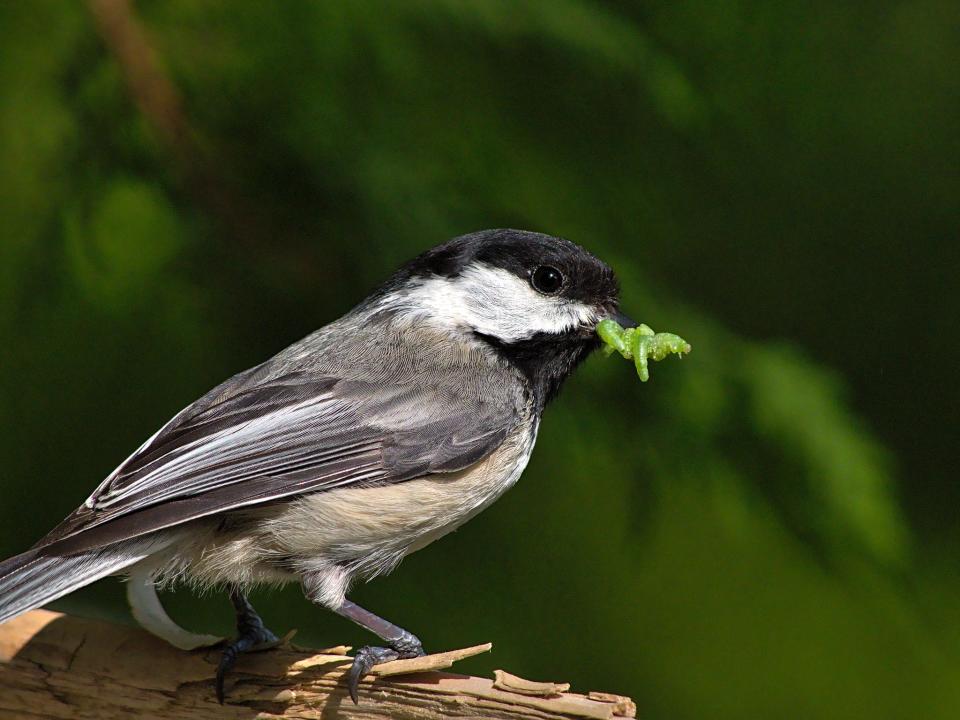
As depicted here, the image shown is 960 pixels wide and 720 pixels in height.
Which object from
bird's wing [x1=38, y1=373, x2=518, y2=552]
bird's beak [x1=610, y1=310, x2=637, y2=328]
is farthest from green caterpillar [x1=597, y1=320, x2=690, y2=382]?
bird's wing [x1=38, y1=373, x2=518, y2=552]

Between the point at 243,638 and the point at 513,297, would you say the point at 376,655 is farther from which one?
the point at 513,297

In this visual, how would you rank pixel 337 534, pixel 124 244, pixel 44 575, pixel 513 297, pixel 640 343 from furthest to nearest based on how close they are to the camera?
pixel 124 244 < pixel 513 297 < pixel 640 343 < pixel 337 534 < pixel 44 575

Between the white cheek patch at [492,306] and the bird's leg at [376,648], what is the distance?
0.48 m

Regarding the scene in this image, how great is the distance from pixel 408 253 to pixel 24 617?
2.78 ft

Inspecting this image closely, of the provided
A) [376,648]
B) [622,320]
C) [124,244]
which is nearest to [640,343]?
[622,320]

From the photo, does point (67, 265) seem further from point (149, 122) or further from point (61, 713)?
point (61, 713)

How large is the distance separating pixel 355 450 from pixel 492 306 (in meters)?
0.35

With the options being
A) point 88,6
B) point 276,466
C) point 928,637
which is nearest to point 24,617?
point 276,466

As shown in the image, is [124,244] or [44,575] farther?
[124,244]

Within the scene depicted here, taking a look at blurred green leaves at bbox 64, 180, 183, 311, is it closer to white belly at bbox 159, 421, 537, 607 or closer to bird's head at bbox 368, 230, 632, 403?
bird's head at bbox 368, 230, 632, 403

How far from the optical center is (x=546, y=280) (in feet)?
5.95

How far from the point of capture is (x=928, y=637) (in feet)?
6.77

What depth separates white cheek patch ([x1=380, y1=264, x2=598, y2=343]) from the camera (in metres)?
1.81

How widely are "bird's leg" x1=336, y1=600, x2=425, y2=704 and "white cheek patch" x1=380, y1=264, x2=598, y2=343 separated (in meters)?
0.48
